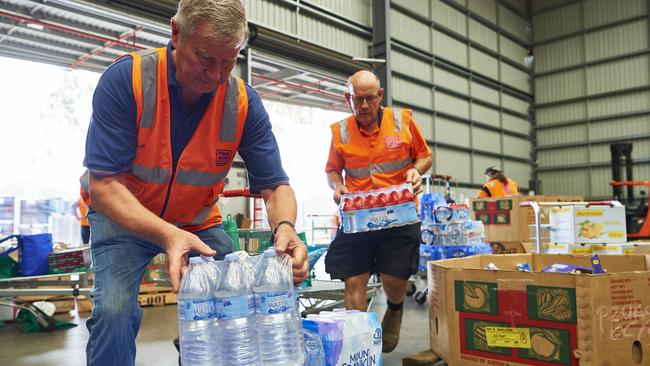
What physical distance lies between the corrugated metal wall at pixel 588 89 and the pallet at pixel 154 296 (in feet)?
44.0

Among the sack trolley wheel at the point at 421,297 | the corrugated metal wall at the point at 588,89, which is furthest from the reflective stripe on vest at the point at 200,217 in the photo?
the corrugated metal wall at the point at 588,89

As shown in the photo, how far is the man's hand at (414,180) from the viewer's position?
3084 mm

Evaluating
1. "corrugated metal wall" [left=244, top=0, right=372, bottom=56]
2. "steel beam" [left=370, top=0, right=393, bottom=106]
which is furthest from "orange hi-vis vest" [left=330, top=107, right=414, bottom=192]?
"steel beam" [left=370, top=0, right=393, bottom=106]

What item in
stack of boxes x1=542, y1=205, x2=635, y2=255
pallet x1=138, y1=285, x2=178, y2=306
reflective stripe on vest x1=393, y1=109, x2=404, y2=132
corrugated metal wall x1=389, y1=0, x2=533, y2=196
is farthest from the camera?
corrugated metal wall x1=389, y1=0, x2=533, y2=196

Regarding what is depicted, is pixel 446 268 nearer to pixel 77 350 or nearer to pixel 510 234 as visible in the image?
pixel 77 350

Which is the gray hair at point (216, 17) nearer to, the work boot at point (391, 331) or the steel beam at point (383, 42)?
the work boot at point (391, 331)

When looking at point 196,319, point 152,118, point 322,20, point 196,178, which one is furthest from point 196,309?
point 322,20

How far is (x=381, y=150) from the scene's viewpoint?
128 inches

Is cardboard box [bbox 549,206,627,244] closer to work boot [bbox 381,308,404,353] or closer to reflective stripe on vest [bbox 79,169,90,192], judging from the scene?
work boot [bbox 381,308,404,353]

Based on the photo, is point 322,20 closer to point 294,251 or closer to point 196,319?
point 294,251

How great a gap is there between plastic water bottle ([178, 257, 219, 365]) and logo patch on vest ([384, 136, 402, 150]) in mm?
2072

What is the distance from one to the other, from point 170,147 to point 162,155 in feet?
0.12

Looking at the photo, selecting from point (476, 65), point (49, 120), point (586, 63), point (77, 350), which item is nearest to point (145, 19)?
point (49, 120)

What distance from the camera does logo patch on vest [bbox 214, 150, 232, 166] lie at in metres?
1.73
